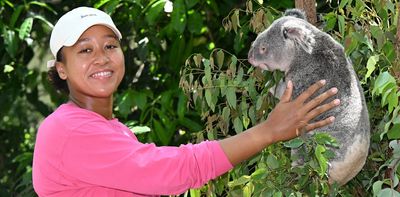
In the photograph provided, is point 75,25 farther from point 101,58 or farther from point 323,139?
point 323,139

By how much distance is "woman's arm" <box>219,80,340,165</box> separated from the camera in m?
1.95

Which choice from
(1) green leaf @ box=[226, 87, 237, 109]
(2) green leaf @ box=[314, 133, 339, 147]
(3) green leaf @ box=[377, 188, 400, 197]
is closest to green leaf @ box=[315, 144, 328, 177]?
(2) green leaf @ box=[314, 133, 339, 147]

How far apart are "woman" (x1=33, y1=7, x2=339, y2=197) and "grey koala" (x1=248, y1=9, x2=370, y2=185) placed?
203mm

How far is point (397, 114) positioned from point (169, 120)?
5.94ft

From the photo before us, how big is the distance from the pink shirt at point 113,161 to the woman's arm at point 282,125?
0.13 feet

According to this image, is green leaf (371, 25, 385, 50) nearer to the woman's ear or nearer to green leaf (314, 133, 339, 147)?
green leaf (314, 133, 339, 147)

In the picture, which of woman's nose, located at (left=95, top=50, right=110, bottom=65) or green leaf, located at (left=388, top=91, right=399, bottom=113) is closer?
green leaf, located at (left=388, top=91, right=399, bottom=113)

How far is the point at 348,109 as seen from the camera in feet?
7.19

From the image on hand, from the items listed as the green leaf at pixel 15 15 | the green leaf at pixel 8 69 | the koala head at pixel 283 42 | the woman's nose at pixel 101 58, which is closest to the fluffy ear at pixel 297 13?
the koala head at pixel 283 42

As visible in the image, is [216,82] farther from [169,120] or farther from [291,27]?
[169,120]

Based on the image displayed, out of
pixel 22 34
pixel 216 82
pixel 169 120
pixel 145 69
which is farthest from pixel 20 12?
pixel 216 82

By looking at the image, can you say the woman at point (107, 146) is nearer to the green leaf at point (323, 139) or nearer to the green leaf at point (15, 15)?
the green leaf at point (323, 139)

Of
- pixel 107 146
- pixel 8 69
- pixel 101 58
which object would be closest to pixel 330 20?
pixel 101 58

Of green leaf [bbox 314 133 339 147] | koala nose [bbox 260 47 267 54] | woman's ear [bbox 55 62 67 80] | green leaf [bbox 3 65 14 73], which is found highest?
woman's ear [bbox 55 62 67 80]
